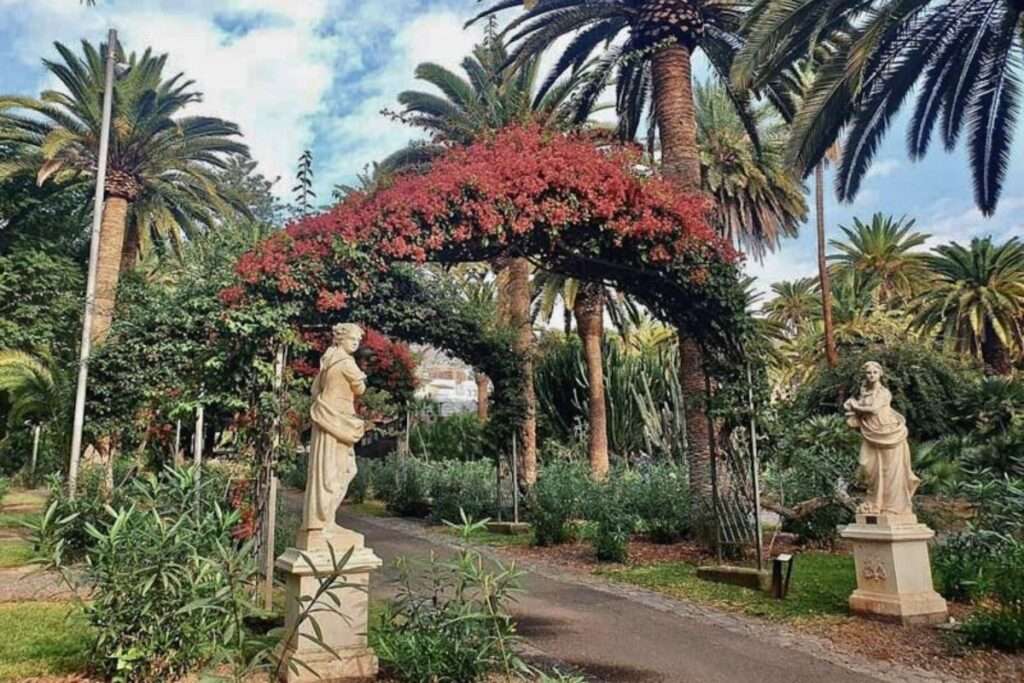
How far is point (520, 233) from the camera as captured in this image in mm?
8805

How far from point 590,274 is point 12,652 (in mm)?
7390

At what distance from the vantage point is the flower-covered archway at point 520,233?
27.3ft

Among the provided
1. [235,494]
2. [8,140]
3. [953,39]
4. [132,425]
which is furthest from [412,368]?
[953,39]

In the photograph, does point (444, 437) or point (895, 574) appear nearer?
point (895, 574)

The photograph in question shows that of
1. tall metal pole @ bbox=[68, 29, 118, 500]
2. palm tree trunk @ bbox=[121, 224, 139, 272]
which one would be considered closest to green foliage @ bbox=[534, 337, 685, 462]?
palm tree trunk @ bbox=[121, 224, 139, 272]

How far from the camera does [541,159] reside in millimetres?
8766

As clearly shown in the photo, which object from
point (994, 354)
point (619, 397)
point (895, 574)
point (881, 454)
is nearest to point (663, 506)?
point (881, 454)

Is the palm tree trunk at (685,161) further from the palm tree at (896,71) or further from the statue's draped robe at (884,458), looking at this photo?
the statue's draped robe at (884,458)

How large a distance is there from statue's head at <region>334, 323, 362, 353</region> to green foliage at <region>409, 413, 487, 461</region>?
1769 cm

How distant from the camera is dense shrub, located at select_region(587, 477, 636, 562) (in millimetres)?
9938

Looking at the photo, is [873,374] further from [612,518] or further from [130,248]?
[130,248]

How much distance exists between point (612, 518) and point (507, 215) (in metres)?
4.72

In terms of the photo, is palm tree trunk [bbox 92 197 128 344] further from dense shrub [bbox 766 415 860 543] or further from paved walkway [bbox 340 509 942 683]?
dense shrub [bbox 766 415 860 543]

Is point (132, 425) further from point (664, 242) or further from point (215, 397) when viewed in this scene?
point (664, 242)
